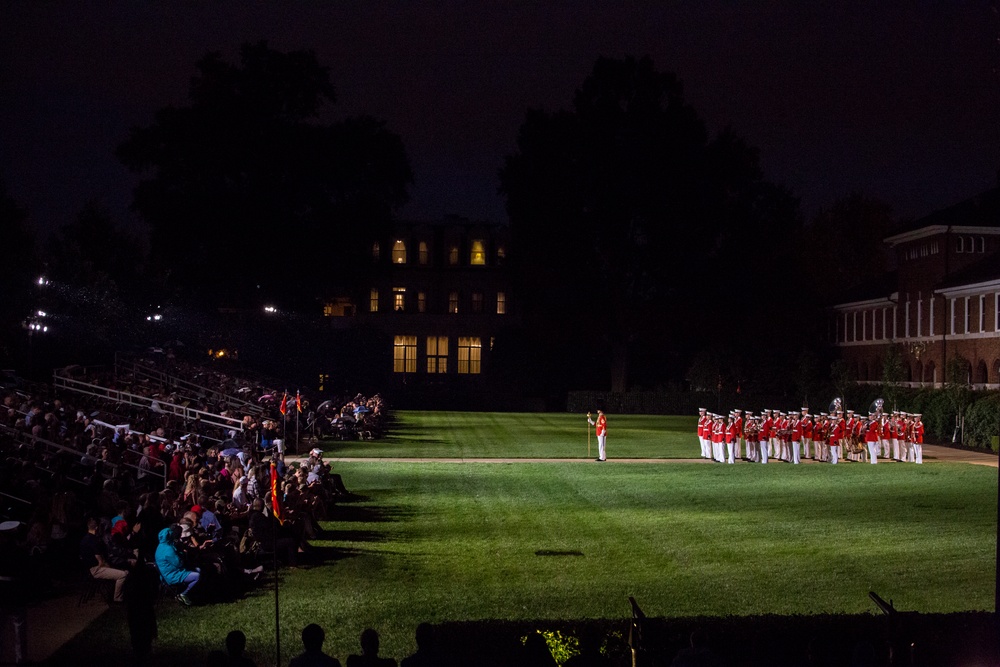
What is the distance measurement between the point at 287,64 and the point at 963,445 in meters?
46.7

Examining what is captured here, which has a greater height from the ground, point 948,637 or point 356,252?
point 356,252

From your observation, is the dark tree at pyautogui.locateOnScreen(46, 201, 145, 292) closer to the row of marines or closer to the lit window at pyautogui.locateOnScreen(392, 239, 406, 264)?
the lit window at pyautogui.locateOnScreen(392, 239, 406, 264)

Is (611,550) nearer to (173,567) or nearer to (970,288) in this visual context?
(173,567)

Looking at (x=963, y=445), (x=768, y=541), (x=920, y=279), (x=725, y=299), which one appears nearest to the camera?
(x=768, y=541)

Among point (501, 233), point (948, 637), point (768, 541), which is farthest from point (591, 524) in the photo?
point (501, 233)

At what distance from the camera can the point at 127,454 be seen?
25812 millimetres

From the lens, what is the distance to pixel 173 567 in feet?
52.0

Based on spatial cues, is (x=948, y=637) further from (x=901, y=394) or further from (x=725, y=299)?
(x=725, y=299)

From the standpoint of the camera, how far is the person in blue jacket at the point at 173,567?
51.5 ft

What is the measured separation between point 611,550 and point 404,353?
247 feet

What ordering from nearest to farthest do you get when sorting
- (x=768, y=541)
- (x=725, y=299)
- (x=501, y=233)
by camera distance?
(x=768, y=541)
(x=725, y=299)
(x=501, y=233)

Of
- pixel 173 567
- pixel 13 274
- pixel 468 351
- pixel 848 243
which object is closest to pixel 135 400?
pixel 13 274

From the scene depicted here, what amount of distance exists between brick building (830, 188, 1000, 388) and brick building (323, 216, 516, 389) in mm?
35022

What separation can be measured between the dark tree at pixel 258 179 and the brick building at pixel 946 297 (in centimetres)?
3354
